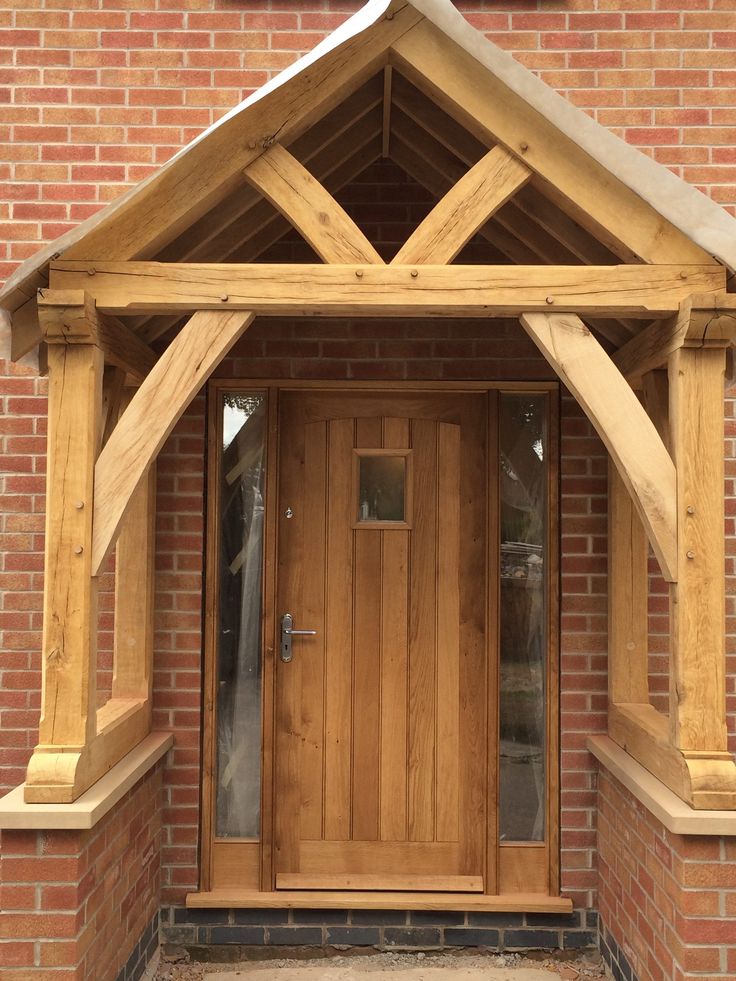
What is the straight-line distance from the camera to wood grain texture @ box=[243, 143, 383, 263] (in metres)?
2.83

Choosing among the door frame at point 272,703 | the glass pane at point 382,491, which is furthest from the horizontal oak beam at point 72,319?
the glass pane at point 382,491

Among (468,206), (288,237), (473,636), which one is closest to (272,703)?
(473,636)

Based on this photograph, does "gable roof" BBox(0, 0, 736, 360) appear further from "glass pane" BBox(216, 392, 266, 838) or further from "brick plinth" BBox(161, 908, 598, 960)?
"brick plinth" BBox(161, 908, 598, 960)

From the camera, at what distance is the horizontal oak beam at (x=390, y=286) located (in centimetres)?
281

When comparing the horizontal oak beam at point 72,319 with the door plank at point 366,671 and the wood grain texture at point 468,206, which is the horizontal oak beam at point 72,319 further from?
the door plank at point 366,671

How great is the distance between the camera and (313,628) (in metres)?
3.89

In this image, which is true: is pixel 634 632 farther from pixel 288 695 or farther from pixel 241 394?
pixel 241 394

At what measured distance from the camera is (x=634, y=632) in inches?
144

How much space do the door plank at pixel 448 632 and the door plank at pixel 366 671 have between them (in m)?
0.28

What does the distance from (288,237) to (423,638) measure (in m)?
1.94

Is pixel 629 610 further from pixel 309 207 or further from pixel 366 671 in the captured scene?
pixel 309 207

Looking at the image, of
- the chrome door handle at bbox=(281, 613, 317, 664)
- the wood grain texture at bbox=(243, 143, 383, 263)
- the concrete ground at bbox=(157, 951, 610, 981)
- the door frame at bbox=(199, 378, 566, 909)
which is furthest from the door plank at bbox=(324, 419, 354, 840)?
the wood grain texture at bbox=(243, 143, 383, 263)

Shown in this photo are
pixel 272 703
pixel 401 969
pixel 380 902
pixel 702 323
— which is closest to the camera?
pixel 702 323

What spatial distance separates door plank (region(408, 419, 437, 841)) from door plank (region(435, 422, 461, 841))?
3 cm
